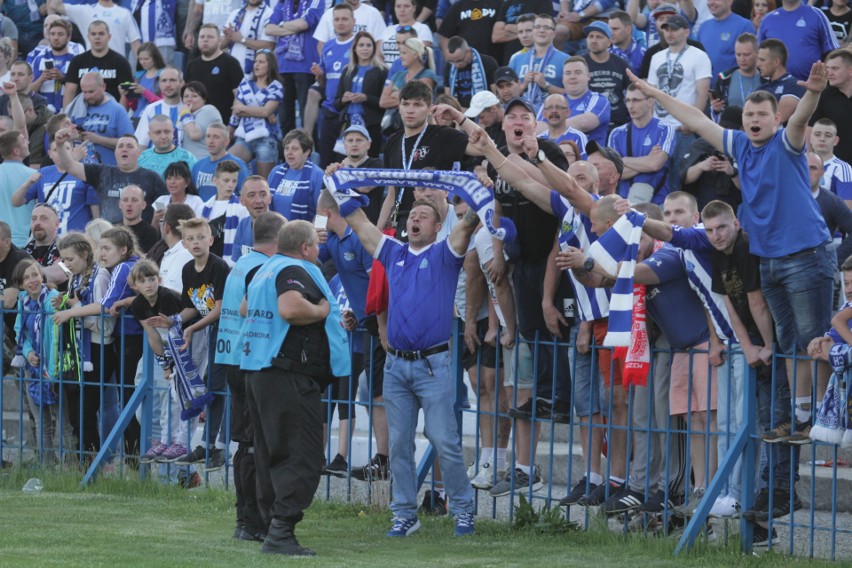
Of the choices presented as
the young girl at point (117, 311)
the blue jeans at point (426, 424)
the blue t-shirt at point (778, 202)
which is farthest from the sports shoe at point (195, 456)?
the blue t-shirt at point (778, 202)

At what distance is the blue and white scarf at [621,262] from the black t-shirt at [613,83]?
6.15m

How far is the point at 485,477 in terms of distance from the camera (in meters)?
10.5

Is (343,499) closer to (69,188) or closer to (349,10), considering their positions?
(69,188)

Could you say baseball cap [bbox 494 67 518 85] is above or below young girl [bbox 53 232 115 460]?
above

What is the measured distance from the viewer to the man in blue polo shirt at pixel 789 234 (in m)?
8.81

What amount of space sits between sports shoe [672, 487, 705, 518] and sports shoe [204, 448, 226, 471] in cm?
396

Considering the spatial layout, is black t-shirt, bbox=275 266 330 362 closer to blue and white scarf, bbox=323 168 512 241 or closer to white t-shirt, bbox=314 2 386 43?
blue and white scarf, bbox=323 168 512 241

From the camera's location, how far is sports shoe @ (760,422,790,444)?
8.80 m

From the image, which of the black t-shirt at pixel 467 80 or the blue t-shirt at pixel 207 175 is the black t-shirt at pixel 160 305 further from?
the black t-shirt at pixel 467 80

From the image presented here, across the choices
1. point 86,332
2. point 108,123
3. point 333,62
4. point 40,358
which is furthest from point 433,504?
point 108,123

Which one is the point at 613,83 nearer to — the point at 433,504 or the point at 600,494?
the point at 433,504

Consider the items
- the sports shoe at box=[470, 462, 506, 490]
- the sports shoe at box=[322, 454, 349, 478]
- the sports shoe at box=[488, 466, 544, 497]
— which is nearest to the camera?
the sports shoe at box=[488, 466, 544, 497]

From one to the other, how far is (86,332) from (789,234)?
625cm

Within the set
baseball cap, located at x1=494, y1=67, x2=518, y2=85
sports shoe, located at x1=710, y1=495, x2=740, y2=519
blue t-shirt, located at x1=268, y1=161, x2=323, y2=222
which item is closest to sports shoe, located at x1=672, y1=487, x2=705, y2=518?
sports shoe, located at x1=710, y1=495, x2=740, y2=519
